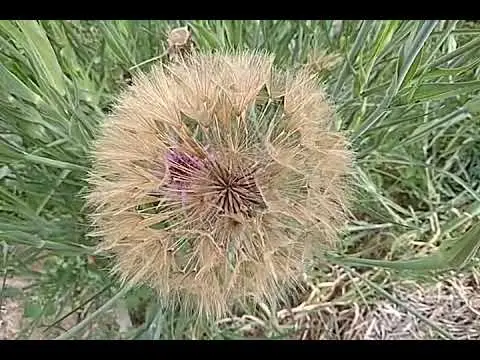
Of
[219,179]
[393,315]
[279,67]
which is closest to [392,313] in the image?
[393,315]

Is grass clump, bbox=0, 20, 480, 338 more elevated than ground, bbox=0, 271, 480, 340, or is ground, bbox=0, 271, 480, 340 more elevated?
grass clump, bbox=0, 20, 480, 338

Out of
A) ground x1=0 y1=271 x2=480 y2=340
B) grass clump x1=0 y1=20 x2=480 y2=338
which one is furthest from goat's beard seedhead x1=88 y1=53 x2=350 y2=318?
ground x1=0 y1=271 x2=480 y2=340

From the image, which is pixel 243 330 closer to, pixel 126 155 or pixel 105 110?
pixel 105 110

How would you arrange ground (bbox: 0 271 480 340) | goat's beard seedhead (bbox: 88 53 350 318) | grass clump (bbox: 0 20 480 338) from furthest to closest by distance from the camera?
ground (bbox: 0 271 480 340)
grass clump (bbox: 0 20 480 338)
goat's beard seedhead (bbox: 88 53 350 318)

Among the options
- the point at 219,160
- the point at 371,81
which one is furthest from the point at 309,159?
the point at 371,81

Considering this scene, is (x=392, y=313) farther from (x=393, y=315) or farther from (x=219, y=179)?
(x=219, y=179)

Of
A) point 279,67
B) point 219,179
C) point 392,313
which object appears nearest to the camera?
point 219,179

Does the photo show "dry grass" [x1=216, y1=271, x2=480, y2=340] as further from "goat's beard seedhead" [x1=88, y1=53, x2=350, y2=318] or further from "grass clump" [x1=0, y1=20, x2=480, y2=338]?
"goat's beard seedhead" [x1=88, y1=53, x2=350, y2=318]
